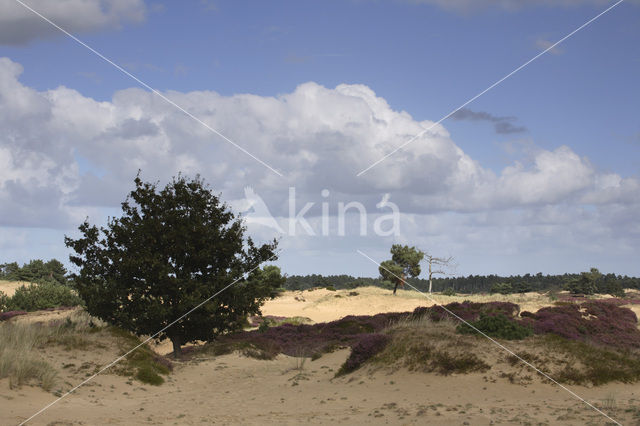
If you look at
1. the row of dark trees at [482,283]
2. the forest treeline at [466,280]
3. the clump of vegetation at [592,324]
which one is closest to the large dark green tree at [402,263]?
the forest treeline at [466,280]

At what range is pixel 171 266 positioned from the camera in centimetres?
2300

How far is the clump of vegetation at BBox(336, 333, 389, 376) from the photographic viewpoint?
19844 millimetres

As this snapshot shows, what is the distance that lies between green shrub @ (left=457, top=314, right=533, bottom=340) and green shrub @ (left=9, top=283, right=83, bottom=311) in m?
36.5

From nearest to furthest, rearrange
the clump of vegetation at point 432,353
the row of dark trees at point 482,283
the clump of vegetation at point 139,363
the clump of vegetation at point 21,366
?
the clump of vegetation at point 21,366 → the clump of vegetation at point 432,353 → the clump of vegetation at point 139,363 → the row of dark trees at point 482,283

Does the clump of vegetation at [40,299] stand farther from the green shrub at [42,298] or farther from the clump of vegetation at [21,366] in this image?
the clump of vegetation at [21,366]

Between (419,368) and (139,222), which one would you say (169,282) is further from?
(419,368)

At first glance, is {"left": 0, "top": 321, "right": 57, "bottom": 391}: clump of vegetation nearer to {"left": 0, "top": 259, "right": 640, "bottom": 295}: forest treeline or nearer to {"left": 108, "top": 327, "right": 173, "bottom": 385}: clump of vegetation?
{"left": 108, "top": 327, "right": 173, "bottom": 385}: clump of vegetation

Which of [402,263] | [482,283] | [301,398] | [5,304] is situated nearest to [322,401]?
[301,398]

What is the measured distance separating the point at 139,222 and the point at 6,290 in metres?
41.4

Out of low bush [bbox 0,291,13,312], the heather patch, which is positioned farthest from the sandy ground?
low bush [bbox 0,291,13,312]

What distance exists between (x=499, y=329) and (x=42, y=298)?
41033 millimetres

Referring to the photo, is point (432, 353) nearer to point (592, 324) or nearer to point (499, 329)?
point (499, 329)

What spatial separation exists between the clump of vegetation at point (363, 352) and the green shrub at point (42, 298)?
33.7 metres

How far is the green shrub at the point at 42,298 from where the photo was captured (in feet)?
152
